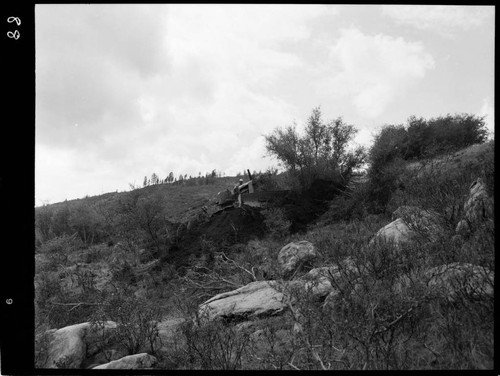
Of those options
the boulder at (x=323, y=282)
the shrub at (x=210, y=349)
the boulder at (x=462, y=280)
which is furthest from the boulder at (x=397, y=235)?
the shrub at (x=210, y=349)

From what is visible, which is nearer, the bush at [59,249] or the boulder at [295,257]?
the boulder at [295,257]

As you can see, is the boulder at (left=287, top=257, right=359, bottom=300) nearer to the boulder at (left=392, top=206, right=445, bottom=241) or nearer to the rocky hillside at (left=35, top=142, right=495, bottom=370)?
the rocky hillside at (left=35, top=142, right=495, bottom=370)

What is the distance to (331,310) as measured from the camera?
13.6 feet

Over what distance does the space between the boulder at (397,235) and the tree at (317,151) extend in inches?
431

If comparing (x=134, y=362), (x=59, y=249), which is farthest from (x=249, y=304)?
(x=59, y=249)

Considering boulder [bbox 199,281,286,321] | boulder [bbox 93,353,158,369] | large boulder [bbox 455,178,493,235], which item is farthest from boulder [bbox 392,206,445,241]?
boulder [bbox 93,353,158,369]

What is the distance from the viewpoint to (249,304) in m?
5.80

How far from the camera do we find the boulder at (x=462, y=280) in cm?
306

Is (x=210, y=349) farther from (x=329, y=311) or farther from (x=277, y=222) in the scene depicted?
(x=277, y=222)

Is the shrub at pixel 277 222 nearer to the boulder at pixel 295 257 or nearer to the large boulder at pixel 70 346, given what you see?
the boulder at pixel 295 257

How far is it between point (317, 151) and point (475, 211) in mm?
15298

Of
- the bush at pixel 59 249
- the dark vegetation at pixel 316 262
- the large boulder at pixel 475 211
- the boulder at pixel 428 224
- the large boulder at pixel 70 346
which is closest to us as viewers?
the dark vegetation at pixel 316 262
